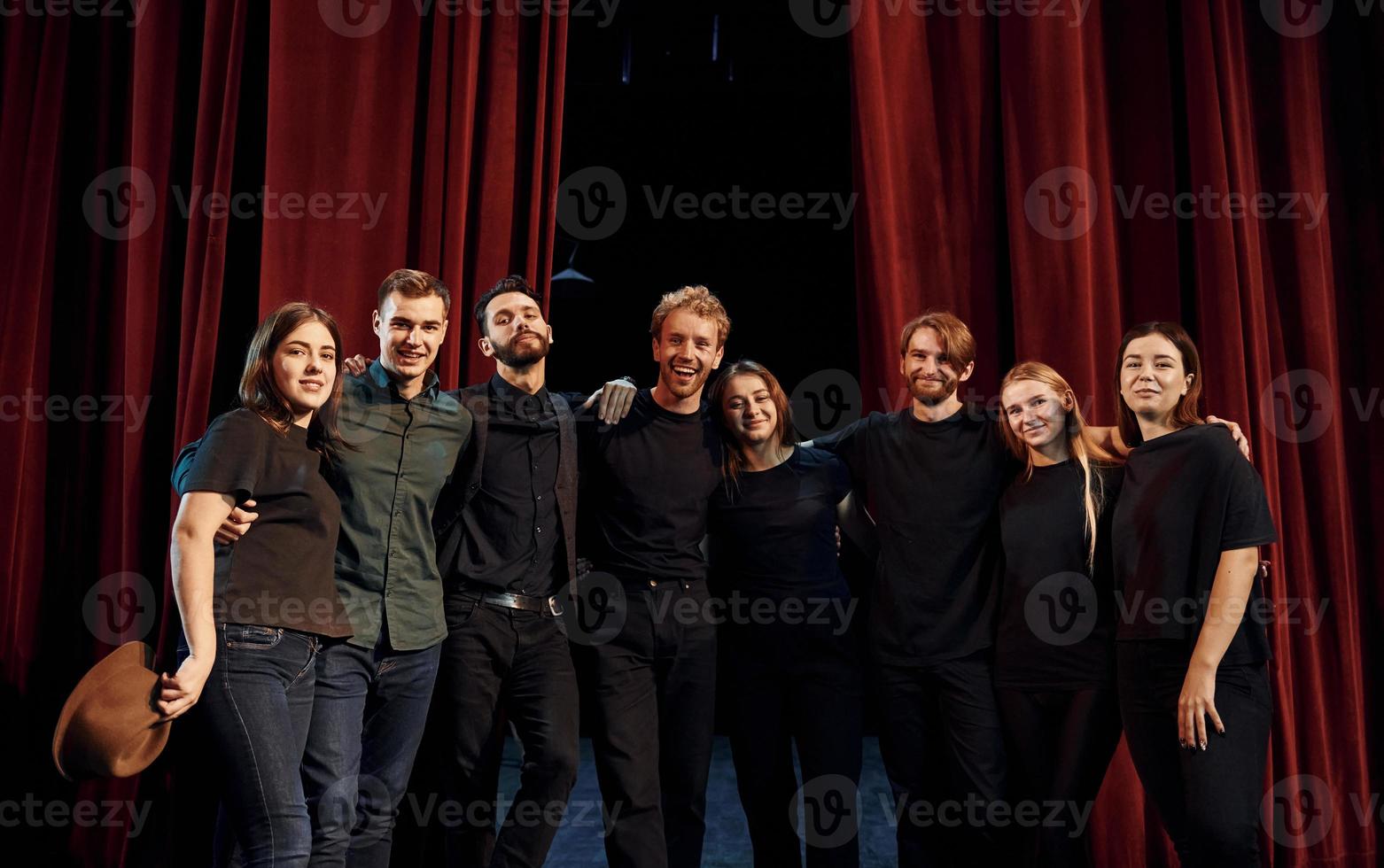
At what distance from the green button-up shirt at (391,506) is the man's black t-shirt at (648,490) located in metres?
0.38

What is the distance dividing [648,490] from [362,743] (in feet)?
2.90

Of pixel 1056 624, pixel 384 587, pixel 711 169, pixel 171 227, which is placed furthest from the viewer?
pixel 711 169

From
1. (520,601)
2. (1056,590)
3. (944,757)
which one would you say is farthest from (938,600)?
(520,601)

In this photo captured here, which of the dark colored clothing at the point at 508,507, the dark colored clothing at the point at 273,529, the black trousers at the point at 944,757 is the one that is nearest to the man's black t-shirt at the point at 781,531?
the black trousers at the point at 944,757

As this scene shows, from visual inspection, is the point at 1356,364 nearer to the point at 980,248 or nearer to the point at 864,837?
the point at 980,248

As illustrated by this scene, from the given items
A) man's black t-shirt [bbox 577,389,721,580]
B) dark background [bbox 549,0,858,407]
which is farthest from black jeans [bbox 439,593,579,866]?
dark background [bbox 549,0,858,407]

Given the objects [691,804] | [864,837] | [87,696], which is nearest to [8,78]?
[87,696]

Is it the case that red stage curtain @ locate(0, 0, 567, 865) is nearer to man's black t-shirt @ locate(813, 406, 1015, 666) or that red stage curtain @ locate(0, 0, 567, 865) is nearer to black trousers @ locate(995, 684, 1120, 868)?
man's black t-shirt @ locate(813, 406, 1015, 666)

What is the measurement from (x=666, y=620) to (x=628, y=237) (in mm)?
3163

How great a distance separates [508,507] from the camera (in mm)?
2338

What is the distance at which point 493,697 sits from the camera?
7.55ft

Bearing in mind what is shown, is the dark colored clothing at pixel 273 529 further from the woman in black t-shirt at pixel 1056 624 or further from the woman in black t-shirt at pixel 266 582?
the woman in black t-shirt at pixel 1056 624

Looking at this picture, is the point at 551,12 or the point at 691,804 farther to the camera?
the point at 551,12

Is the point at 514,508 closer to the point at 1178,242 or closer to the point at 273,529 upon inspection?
the point at 273,529
